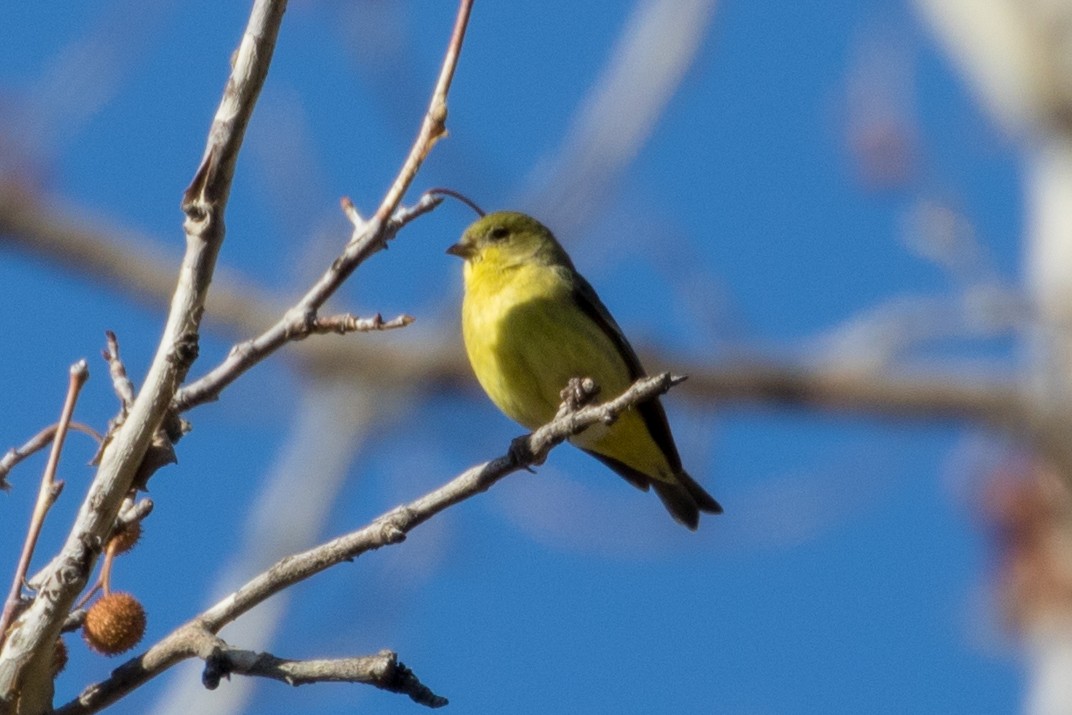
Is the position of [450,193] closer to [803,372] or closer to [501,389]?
[501,389]

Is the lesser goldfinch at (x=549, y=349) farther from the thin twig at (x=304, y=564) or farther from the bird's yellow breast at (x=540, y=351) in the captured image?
the thin twig at (x=304, y=564)

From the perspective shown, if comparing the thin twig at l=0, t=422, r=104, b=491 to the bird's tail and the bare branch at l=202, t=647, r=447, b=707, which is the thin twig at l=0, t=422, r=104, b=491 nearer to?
the bare branch at l=202, t=647, r=447, b=707

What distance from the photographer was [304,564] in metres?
2.29

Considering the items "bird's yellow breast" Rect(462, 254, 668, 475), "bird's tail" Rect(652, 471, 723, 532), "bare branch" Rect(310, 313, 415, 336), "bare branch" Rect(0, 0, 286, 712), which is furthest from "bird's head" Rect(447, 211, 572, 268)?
"bare branch" Rect(0, 0, 286, 712)

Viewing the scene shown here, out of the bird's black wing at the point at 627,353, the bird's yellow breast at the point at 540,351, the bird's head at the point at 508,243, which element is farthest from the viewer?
the bird's head at the point at 508,243

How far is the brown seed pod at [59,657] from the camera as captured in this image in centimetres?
225

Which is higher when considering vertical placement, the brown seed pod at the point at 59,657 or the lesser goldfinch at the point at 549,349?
the lesser goldfinch at the point at 549,349

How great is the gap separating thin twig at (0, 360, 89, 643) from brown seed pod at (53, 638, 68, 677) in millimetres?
115

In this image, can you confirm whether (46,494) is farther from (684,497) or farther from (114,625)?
(684,497)

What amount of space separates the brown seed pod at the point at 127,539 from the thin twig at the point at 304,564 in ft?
0.76

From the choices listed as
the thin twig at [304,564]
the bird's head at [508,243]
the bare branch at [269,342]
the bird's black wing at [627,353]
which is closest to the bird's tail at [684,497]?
the bird's black wing at [627,353]

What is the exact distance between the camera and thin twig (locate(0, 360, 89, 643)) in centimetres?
212

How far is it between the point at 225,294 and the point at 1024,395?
4967 mm

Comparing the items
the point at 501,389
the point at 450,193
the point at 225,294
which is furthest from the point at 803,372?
the point at 450,193
